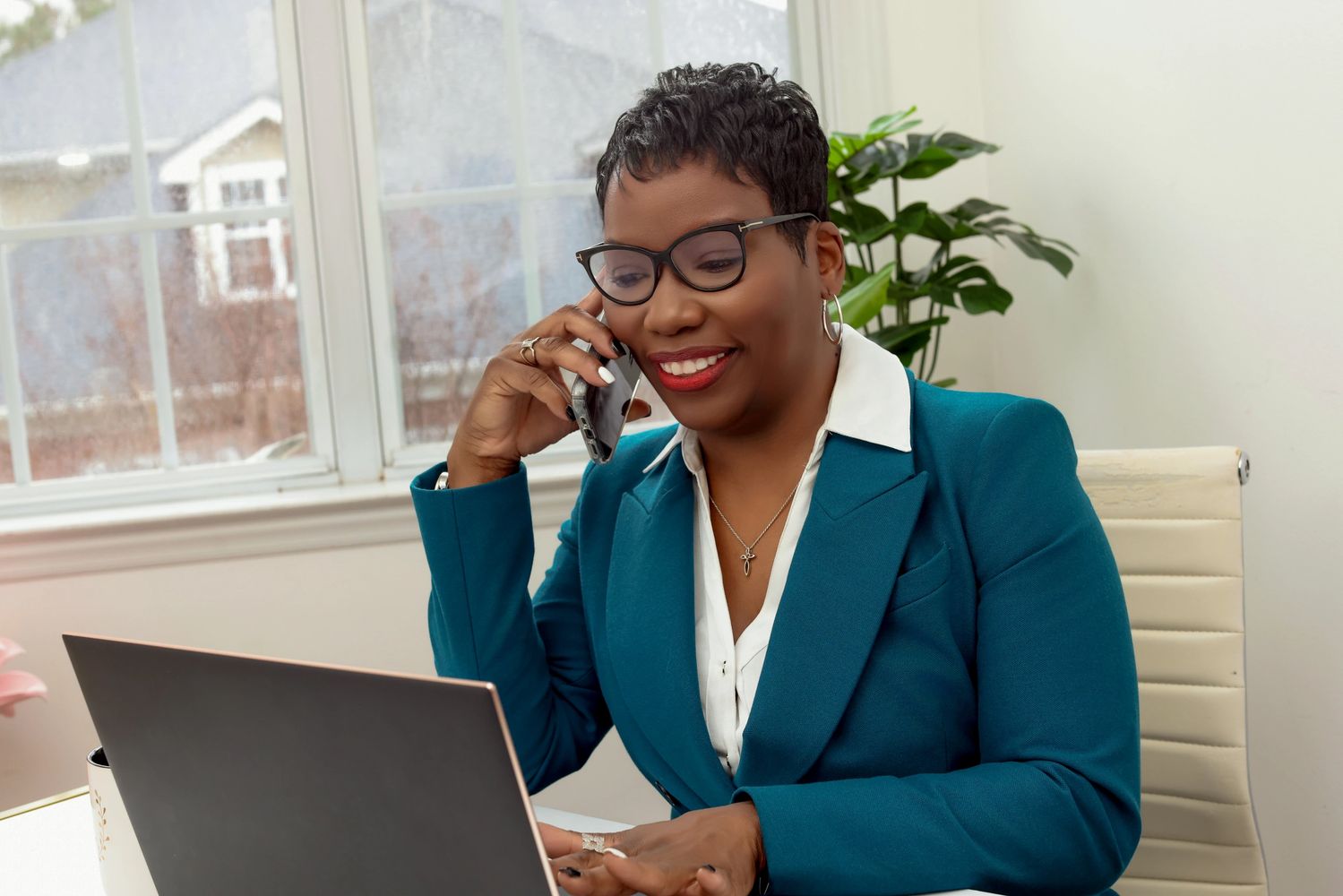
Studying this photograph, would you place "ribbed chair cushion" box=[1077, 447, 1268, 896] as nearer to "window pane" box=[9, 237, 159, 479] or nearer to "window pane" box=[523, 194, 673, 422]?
"window pane" box=[523, 194, 673, 422]

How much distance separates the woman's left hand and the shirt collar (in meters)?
0.41

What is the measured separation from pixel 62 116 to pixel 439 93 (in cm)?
81

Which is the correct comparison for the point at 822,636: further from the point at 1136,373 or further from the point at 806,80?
the point at 806,80

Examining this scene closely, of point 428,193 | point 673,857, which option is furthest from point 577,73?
point 673,857

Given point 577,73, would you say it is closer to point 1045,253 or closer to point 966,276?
point 966,276

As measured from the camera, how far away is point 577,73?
8.75 ft

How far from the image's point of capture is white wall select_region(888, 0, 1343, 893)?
1.59 meters

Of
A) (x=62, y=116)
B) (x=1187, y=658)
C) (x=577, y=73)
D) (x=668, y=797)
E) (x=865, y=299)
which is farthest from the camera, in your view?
(x=577, y=73)

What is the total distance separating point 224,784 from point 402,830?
5.8 inches

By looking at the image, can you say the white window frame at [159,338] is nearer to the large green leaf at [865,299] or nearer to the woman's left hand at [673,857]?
the large green leaf at [865,299]

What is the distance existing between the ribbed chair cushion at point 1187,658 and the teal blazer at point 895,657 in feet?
0.90

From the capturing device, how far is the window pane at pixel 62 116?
2531mm

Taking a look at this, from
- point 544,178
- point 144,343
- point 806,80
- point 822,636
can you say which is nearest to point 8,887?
point 822,636

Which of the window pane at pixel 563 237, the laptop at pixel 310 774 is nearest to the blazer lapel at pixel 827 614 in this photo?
the laptop at pixel 310 774
